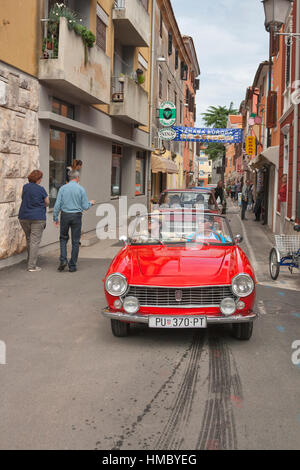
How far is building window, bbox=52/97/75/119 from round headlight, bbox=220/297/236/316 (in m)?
9.37

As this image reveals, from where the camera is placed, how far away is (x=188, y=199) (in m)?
15.2

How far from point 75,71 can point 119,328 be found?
8.80 metres

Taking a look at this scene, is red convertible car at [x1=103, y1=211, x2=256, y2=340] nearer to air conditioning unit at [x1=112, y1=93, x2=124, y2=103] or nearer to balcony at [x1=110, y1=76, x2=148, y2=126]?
balcony at [x1=110, y1=76, x2=148, y2=126]

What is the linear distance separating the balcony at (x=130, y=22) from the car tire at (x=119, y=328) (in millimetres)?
14782

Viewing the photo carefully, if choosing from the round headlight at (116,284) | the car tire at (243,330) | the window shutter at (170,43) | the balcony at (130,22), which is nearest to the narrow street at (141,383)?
the car tire at (243,330)

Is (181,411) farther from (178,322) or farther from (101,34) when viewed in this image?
(101,34)

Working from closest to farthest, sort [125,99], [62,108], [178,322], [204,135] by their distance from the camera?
[178,322]
[62,108]
[125,99]
[204,135]

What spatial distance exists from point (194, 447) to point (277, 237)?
7.10m

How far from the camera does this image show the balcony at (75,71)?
38.7ft

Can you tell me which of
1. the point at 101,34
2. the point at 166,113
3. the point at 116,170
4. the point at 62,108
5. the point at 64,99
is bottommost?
→ the point at 116,170

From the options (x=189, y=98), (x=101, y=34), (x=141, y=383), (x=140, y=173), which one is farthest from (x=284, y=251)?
(x=189, y=98)

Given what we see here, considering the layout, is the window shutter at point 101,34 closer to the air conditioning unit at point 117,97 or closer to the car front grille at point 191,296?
the air conditioning unit at point 117,97

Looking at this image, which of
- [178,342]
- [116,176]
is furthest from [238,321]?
[116,176]

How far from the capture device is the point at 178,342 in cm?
565
